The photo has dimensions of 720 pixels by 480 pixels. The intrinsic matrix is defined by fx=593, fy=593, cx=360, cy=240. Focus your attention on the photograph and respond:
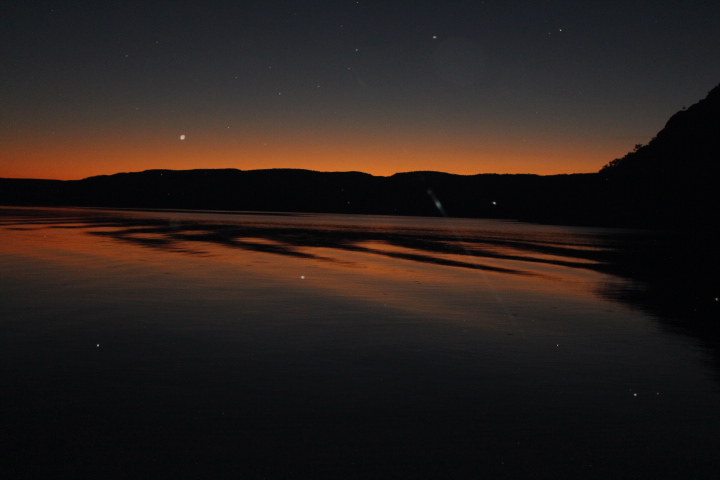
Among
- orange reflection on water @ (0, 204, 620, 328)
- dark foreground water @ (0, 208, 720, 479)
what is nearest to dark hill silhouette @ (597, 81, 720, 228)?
orange reflection on water @ (0, 204, 620, 328)

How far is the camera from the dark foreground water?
20.5 feet

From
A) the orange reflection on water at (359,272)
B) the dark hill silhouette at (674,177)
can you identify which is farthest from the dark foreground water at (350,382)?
the dark hill silhouette at (674,177)

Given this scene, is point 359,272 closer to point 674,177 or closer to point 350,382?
point 350,382

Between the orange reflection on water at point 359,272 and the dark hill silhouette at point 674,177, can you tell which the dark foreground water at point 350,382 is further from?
the dark hill silhouette at point 674,177

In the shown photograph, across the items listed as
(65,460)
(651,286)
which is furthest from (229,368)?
(651,286)

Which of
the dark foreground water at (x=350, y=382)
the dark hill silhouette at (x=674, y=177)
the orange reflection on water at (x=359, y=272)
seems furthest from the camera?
the dark hill silhouette at (x=674, y=177)

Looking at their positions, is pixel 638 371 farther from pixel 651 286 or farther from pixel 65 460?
pixel 651 286

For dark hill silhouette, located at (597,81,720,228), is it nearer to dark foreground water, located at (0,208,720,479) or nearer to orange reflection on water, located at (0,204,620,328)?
orange reflection on water, located at (0,204,620,328)

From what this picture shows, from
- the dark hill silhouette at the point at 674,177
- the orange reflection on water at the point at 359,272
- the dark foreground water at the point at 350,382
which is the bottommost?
the orange reflection on water at the point at 359,272

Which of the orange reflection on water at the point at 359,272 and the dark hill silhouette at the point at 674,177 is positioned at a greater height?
the dark hill silhouette at the point at 674,177

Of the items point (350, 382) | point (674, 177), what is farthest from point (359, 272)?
point (674, 177)

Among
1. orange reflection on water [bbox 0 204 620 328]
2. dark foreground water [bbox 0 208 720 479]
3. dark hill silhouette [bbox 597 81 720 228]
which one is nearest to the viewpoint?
dark foreground water [bbox 0 208 720 479]

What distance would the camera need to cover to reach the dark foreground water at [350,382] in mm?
6250

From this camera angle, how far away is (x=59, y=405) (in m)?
7.62
